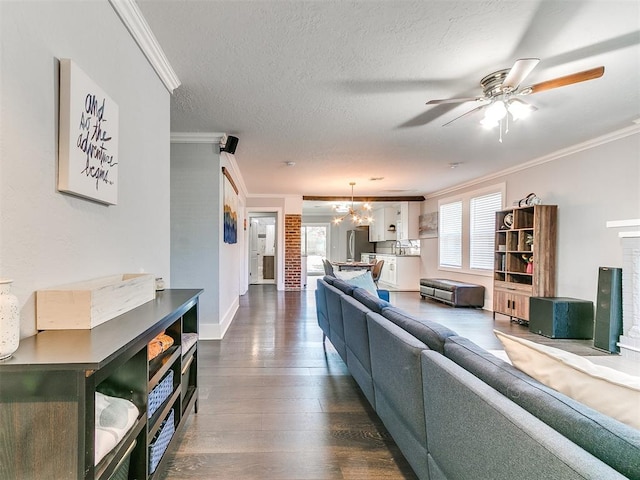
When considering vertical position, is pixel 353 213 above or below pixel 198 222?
above

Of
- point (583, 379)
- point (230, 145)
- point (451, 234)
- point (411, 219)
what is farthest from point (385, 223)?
point (583, 379)

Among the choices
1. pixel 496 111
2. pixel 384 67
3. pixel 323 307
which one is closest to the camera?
pixel 384 67

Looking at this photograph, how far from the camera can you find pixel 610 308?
320 centimetres

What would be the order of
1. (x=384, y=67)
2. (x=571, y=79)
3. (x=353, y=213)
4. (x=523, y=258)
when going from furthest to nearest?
(x=353, y=213) < (x=523, y=258) < (x=384, y=67) < (x=571, y=79)

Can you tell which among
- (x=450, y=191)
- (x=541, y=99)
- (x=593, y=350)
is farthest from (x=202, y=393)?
(x=450, y=191)

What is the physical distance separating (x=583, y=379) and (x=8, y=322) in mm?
1535


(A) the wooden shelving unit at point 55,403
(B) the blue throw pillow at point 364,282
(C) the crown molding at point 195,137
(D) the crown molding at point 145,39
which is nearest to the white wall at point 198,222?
(C) the crown molding at point 195,137

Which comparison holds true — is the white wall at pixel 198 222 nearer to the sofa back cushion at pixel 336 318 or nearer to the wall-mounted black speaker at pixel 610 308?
the sofa back cushion at pixel 336 318

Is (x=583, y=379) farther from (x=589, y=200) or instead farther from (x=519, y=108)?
(x=589, y=200)

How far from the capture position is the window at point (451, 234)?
657cm

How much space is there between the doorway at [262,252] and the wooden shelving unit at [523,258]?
18.9 ft

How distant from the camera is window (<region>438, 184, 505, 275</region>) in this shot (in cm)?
561

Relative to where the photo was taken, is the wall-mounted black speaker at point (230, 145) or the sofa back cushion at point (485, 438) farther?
the wall-mounted black speaker at point (230, 145)

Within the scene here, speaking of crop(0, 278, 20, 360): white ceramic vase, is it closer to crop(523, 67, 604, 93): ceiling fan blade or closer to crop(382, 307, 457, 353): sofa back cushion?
crop(382, 307, 457, 353): sofa back cushion
